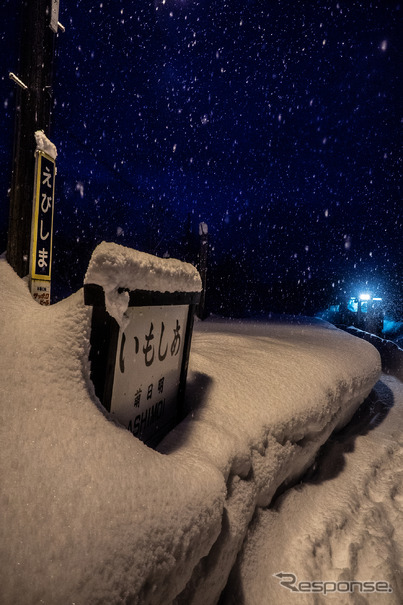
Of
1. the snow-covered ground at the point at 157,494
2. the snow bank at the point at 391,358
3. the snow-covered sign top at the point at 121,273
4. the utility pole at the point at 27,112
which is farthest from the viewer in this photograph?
the snow bank at the point at 391,358

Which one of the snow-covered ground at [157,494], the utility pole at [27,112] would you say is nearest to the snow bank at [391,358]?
the snow-covered ground at [157,494]

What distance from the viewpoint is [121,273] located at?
1212 millimetres

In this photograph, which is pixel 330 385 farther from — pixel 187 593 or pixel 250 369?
pixel 187 593

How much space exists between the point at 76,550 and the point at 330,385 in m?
2.60

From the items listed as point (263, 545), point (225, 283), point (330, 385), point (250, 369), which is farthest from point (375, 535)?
point (225, 283)

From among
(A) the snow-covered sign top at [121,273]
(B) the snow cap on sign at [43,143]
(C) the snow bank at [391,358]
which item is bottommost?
(C) the snow bank at [391,358]

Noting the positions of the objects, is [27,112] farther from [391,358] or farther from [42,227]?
[391,358]

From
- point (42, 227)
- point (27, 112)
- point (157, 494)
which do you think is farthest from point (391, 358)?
point (27, 112)

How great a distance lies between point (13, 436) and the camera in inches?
38.6

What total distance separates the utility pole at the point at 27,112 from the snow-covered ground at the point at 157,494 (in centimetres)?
89

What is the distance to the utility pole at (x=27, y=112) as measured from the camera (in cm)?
266

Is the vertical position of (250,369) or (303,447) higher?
(250,369)

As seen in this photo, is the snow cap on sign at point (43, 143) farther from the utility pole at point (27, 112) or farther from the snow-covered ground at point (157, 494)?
the snow-covered ground at point (157, 494)

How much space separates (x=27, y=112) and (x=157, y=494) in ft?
10.1
